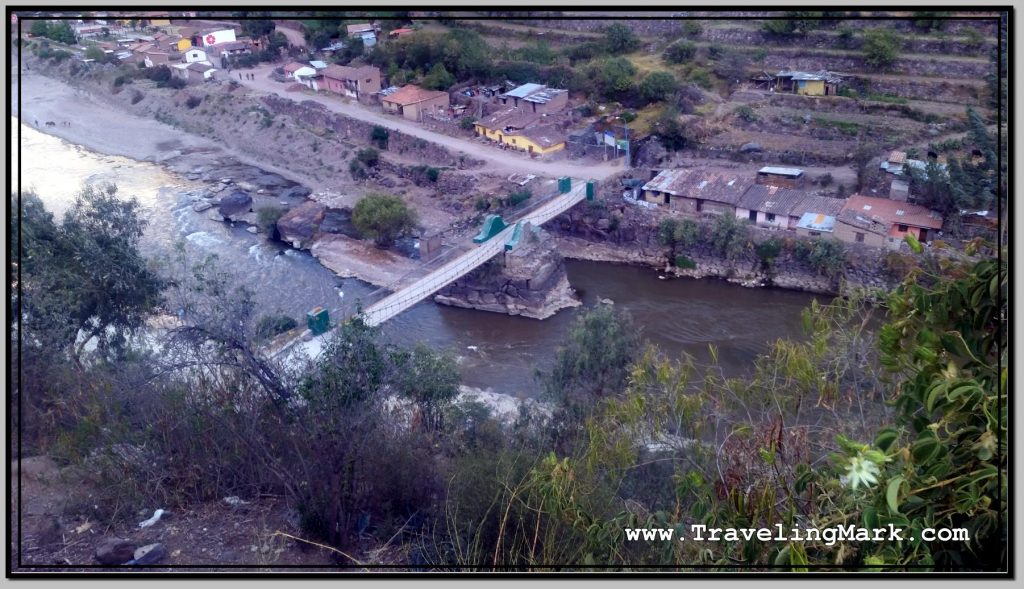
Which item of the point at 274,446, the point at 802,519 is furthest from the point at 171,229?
the point at 802,519

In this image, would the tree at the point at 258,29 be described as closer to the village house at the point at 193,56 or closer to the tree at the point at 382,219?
the village house at the point at 193,56

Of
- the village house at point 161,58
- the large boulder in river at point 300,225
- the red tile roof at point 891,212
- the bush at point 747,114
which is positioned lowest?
the large boulder in river at point 300,225

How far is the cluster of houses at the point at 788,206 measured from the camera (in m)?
6.95

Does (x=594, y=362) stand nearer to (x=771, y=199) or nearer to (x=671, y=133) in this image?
(x=771, y=199)

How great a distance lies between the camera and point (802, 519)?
1422 mm

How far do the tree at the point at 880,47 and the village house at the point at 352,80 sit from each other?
6.04 metres

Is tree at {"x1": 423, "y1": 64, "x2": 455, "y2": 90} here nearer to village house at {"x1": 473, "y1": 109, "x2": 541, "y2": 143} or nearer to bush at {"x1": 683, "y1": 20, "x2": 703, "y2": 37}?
village house at {"x1": 473, "y1": 109, "x2": 541, "y2": 143}

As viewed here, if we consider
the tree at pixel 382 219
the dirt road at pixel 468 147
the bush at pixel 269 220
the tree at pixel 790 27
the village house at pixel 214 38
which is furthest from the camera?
the village house at pixel 214 38

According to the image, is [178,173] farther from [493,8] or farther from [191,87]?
[493,8]

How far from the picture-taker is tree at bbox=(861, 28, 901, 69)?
30.9ft

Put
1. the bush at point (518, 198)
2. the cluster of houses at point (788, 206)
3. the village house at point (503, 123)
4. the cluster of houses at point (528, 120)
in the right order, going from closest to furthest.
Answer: the cluster of houses at point (788, 206) → the bush at point (518, 198) → the cluster of houses at point (528, 120) → the village house at point (503, 123)

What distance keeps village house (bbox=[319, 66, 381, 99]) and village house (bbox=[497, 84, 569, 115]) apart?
1.88m

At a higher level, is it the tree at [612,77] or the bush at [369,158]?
the tree at [612,77]

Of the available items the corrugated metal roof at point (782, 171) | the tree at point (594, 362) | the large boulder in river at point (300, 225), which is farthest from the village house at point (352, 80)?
the tree at point (594, 362)
